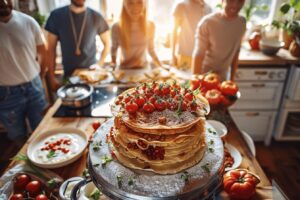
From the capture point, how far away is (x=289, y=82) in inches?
113

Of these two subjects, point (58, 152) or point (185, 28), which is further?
point (185, 28)

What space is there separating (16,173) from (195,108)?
0.99 meters

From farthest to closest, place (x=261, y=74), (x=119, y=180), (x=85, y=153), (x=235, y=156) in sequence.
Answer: (x=261, y=74) < (x=85, y=153) < (x=235, y=156) < (x=119, y=180)

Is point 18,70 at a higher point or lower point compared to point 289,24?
lower

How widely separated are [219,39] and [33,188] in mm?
1745

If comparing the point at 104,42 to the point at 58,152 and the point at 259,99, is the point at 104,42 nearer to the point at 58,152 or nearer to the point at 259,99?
the point at 58,152

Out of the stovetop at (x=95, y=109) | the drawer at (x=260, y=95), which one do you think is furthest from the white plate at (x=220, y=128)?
the drawer at (x=260, y=95)

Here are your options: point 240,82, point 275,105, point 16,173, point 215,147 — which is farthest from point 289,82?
point 16,173

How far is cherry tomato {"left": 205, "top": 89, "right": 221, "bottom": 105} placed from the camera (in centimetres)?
158

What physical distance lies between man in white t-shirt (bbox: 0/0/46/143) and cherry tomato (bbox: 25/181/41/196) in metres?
1.12

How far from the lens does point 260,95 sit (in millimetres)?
2975

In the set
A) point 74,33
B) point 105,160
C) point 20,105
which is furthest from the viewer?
point 74,33

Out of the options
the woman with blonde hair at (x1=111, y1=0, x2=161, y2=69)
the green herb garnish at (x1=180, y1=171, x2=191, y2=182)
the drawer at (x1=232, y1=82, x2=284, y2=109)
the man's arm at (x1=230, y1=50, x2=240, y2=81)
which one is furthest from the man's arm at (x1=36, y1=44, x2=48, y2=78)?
the drawer at (x1=232, y1=82, x2=284, y2=109)

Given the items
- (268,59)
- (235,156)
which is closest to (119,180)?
(235,156)
